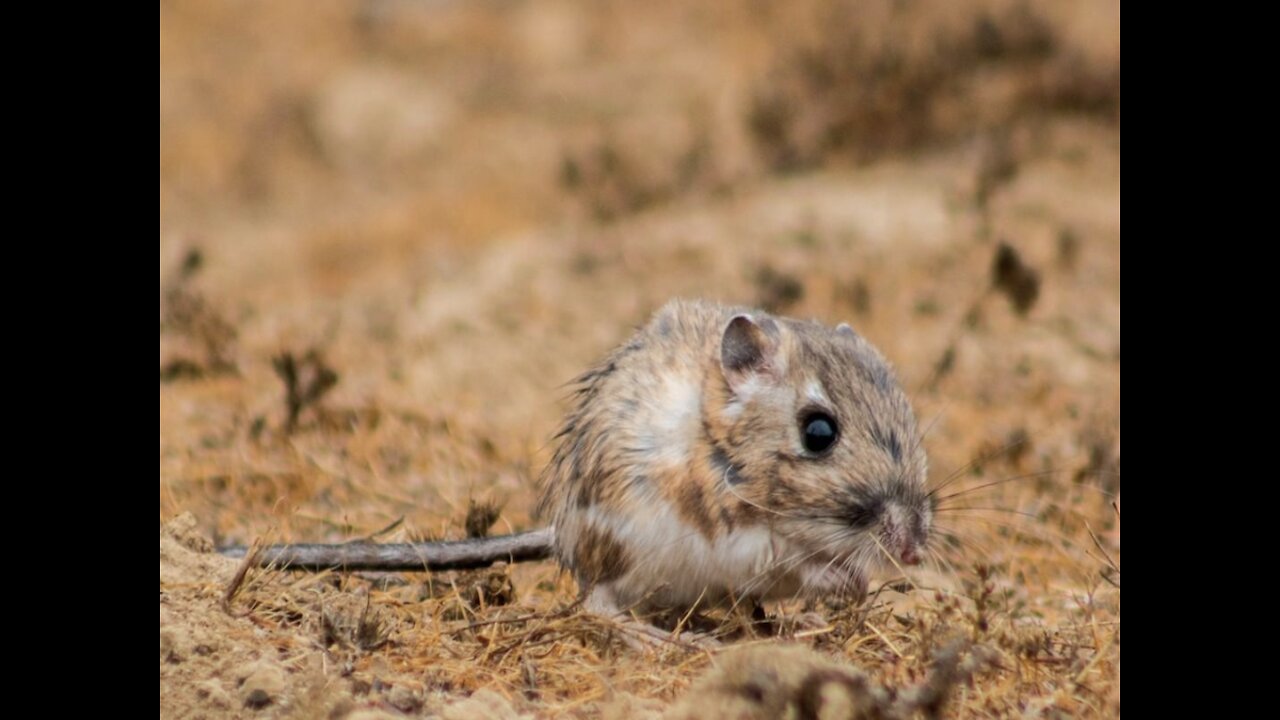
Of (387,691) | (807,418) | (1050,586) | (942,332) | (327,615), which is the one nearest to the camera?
(387,691)

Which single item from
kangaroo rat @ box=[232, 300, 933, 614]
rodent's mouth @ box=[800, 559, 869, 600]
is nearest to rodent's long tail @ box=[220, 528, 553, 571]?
kangaroo rat @ box=[232, 300, 933, 614]

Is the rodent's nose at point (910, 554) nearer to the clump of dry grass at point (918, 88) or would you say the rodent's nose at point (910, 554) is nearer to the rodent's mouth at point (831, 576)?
the rodent's mouth at point (831, 576)

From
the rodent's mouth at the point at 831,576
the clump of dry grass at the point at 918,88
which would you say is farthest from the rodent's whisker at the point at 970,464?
the clump of dry grass at the point at 918,88

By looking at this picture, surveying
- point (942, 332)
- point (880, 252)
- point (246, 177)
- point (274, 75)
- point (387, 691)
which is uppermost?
point (274, 75)

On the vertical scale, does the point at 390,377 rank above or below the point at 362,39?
below

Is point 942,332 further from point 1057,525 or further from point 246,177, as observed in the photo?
point 246,177

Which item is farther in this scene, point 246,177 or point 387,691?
point 246,177

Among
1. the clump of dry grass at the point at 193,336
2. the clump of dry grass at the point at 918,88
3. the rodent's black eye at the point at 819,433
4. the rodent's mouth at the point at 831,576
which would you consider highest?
the clump of dry grass at the point at 918,88

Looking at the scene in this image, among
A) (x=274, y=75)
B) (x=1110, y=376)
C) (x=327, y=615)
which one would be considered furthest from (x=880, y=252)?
(x=274, y=75)
